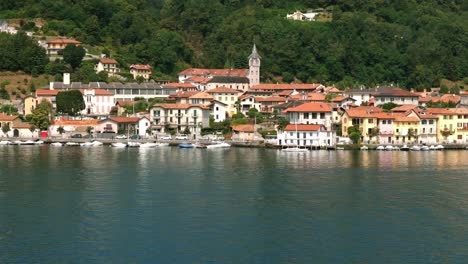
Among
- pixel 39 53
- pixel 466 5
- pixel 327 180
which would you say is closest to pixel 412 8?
pixel 466 5

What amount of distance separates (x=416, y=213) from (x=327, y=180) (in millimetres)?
6201

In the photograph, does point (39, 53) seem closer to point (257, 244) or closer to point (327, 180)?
point (327, 180)

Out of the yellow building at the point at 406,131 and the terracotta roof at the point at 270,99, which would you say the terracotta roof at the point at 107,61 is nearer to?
the terracotta roof at the point at 270,99

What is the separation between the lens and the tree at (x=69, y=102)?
48.2 metres

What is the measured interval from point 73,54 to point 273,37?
57.4 ft

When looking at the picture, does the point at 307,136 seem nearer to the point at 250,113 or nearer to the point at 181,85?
the point at 250,113

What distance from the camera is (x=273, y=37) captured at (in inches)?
2623

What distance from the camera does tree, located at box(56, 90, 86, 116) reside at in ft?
158

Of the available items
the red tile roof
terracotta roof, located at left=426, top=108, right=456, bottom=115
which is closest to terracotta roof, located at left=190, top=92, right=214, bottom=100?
the red tile roof

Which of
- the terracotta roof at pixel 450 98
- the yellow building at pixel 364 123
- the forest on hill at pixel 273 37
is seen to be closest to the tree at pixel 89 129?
the forest on hill at pixel 273 37

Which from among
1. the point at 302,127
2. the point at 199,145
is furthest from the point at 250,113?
the point at 302,127

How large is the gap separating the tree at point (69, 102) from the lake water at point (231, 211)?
12341 mm

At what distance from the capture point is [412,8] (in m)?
78.9

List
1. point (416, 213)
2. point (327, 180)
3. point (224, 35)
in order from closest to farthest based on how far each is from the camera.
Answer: point (416, 213) < point (327, 180) < point (224, 35)
